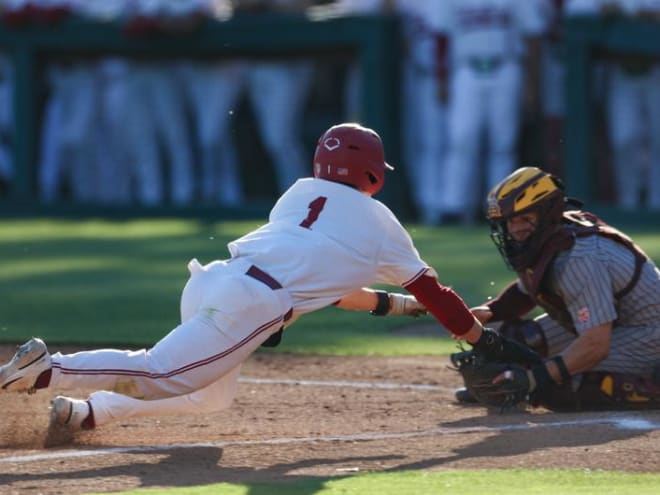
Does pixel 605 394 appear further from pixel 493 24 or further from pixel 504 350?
pixel 493 24

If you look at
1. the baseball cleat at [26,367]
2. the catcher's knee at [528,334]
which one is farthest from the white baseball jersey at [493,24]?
the baseball cleat at [26,367]

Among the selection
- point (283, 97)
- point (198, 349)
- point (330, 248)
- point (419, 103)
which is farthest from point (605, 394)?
point (283, 97)

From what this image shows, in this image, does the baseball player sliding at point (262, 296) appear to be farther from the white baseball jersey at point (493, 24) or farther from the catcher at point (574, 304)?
the white baseball jersey at point (493, 24)

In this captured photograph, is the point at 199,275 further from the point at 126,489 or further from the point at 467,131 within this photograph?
the point at 467,131

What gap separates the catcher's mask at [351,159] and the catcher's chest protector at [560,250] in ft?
2.79

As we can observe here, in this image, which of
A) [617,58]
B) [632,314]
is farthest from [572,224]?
[617,58]

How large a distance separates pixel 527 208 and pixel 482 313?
737 mm

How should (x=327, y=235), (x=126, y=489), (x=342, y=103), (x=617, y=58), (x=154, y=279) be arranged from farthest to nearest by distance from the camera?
(x=342, y=103)
(x=617, y=58)
(x=154, y=279)
(x=327, y=235)
(x=126, y=489)

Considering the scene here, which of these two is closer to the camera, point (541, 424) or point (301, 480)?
point (301, 480)

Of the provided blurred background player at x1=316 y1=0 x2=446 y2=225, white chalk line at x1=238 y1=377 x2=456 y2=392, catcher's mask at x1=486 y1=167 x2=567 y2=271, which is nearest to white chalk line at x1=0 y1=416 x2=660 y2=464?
catcher's mask at x1=486 y1=167 x2=567 y2=271

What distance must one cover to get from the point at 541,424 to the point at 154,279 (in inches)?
215

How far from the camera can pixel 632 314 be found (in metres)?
6.65

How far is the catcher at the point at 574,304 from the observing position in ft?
21.0

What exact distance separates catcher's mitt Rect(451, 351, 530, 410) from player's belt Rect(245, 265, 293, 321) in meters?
1.09
